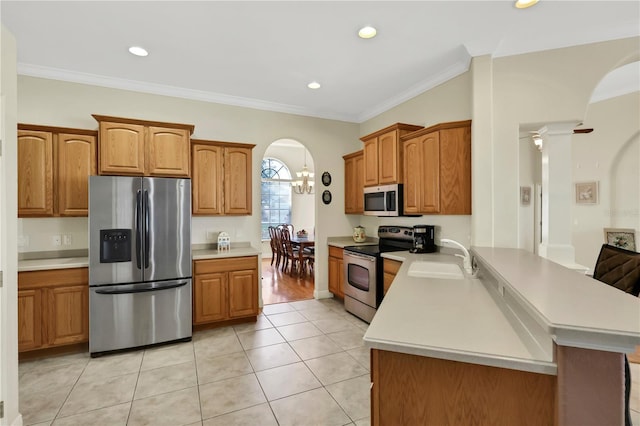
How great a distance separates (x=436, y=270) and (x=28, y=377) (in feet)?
11.9

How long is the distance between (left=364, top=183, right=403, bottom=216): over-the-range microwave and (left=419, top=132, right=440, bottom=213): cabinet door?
349 millimetres

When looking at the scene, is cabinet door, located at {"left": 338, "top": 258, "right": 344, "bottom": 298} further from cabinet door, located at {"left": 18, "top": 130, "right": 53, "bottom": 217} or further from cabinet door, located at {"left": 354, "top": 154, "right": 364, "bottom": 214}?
cabinet door, located at {"left": 18, "top": 130, "right": 53, "bottom": 217}

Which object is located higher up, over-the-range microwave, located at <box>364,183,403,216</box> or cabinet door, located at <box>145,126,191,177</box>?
cabinet door, located at <box>145,126,191,177</box>

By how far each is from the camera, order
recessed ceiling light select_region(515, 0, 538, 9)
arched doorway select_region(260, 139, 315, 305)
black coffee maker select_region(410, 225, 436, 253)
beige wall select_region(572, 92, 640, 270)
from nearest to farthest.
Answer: recessed ceiling light select_region(515, 0, 538, 9) → black coffee maker select_region(410, 225, 436, 253) → beige wall select_region(572, 92, 640, 270) → arched doorway select_region(260, 139, 315, 305)

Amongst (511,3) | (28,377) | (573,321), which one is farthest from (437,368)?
(28,377)

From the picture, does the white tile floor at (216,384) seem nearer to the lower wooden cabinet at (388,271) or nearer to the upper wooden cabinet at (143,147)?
the lower wooden cabinet at (388,271)

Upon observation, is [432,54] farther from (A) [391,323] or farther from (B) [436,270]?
(A) [391,323]

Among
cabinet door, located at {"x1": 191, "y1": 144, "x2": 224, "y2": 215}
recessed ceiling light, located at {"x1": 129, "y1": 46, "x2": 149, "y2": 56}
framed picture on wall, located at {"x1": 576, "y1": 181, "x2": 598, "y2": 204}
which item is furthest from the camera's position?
framed picture on wall, located at {"x1": 576, "y1": 181, "x2": 598, "y2": 204}

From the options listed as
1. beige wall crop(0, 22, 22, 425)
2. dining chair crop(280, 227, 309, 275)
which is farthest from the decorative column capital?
dining chair crop(280, 227, 309, 275)

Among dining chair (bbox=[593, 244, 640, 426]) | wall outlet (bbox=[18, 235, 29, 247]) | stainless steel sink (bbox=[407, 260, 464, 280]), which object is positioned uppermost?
wall outlet (bbox=[18, 235, 29, 247])

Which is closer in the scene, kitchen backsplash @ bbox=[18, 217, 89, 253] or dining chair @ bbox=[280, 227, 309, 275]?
kitchen backsplash @ bbox=[18, 217, 89, 253]

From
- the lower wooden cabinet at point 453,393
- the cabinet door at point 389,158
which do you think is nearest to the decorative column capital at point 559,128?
the cabinet door at point 389,158

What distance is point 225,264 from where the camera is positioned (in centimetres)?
357

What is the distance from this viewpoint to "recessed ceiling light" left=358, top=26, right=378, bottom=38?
253 cm
